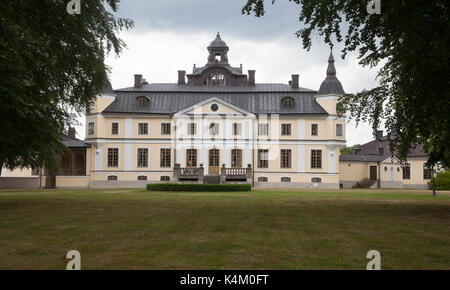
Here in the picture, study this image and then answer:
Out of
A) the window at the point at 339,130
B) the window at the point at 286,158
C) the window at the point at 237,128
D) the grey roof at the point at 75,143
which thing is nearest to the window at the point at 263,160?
the window at the point at 286,158

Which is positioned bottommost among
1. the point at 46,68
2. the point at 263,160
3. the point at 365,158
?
the point at 263,160

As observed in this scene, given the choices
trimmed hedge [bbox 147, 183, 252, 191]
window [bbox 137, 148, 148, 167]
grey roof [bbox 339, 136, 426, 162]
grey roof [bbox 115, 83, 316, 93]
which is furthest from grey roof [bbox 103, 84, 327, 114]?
trimmed hedge [bbox 147, 183, 252, 191]

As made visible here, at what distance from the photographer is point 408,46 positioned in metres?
11.1

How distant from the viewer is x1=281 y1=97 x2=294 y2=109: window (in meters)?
45.7

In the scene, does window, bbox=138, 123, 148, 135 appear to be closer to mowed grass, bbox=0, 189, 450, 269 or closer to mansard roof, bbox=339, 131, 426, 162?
mansard roof, bbox=339, 131, 426, 162

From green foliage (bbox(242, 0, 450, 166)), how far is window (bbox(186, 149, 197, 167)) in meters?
29.2

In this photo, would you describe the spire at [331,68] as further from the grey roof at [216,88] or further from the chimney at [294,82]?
the chimney at [294,82]

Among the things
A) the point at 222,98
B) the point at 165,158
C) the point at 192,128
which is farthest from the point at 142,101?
the point at 222,98

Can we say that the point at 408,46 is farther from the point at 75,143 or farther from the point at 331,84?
the point at 75,143

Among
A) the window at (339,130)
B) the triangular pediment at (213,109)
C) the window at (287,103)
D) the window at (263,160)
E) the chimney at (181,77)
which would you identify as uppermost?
the chimney at (181,77)

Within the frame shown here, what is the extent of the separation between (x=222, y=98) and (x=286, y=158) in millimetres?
8861

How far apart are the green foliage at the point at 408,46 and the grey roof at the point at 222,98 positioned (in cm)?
2861

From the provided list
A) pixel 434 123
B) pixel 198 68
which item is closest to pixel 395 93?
pixel 434 123

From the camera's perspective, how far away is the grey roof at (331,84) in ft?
145
